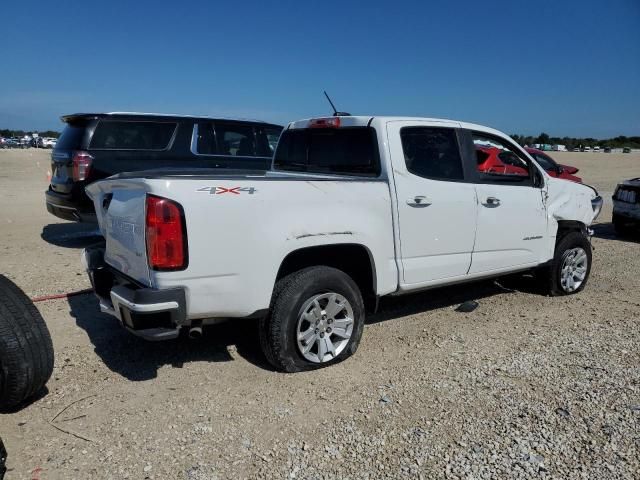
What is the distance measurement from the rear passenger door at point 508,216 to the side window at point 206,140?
4.59 m

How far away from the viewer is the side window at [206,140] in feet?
26.5

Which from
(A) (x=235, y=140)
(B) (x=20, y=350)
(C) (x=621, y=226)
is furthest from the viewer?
(C) (x=621, y=226)

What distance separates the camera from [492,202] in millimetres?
4711

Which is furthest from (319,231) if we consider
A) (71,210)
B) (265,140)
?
(265,140)

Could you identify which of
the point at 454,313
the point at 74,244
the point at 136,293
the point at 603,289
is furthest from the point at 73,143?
the point at 603,289

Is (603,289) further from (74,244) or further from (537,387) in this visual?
(74,244)

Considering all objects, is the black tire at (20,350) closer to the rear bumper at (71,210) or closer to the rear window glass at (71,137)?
the rear bumper at (71,210)

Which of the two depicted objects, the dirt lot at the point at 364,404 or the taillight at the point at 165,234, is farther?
the taillight at the point at 165,234

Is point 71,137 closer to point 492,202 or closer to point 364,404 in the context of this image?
point 492,202

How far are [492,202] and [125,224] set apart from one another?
3.16 meters

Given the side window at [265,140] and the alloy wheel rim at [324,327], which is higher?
the side window at [265,140]

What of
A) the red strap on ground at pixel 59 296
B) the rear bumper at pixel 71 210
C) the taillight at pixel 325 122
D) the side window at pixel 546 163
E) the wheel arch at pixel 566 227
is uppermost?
the taillight at pixel 325 122

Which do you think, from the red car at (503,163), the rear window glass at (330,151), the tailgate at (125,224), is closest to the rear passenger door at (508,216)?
the red car at (503,163)

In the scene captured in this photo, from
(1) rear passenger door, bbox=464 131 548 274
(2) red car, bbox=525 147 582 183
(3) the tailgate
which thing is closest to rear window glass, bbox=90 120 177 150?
(3) the tailgate
